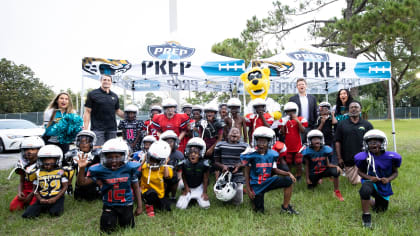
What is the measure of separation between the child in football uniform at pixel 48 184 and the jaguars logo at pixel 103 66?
3071mm

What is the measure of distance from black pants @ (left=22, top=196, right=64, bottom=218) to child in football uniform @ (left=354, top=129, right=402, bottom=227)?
4.50 metres

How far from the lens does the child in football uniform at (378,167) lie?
12.3 ft

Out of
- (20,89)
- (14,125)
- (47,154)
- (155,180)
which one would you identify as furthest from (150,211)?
(20,89)

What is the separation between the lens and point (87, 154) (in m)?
4.31

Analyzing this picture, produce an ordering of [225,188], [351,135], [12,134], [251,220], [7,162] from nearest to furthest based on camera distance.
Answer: [251,220]
[225,188]
[351,135]
[7,162]
[12,134]

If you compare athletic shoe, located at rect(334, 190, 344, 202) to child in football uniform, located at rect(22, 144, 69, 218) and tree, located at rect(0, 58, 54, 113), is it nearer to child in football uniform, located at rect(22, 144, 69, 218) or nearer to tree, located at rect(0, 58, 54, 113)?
child in football uniform, located at rect(22, 144, 69, 218)

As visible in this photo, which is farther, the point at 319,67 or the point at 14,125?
the point at 14,125

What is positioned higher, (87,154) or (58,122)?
(58,122)

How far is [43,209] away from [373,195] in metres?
5.05

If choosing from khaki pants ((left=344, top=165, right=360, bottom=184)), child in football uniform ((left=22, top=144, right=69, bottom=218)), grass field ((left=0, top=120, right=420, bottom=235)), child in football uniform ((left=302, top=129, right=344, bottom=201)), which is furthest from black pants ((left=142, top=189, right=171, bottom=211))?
khaki pants ((left=344, top=165, right=360, bottom=184))

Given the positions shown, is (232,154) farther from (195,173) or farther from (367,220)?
(367,220)

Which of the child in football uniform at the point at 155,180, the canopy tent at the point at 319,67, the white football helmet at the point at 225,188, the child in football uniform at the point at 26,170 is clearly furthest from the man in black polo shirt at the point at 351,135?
the child in football uniform at the point at 26,170

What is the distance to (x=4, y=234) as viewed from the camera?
Result: 354 cm

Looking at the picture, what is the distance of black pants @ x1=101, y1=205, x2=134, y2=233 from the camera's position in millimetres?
3397
